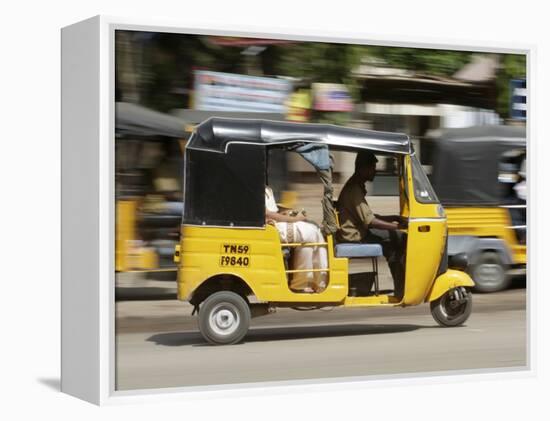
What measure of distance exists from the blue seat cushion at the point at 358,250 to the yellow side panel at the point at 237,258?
0.54 metres

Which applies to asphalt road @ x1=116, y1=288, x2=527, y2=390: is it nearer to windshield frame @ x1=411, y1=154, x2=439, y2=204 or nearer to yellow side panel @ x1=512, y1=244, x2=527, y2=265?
yellow side panel @ x1=512, y1=244, x2=527, y2=265

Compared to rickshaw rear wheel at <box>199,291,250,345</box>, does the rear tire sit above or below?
above

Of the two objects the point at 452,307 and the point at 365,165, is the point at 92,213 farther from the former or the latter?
the point at 452,307

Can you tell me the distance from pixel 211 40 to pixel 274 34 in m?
0.59

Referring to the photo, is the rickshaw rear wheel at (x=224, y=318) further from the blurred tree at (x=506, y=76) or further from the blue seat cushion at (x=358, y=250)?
the blurred tree at (x=506, y=76)

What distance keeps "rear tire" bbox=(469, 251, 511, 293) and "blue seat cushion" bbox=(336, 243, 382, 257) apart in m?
1.08

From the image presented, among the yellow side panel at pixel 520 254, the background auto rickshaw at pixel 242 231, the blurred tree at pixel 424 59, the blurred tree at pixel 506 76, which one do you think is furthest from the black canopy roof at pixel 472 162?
the background auto rickshaw at pixel 242 231

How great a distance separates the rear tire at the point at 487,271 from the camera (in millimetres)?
13688

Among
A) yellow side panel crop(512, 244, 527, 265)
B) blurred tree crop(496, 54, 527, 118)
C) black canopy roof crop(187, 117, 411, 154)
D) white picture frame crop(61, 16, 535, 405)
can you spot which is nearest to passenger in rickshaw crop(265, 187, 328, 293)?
black canopy roof crop(187, 117, 411, 154)

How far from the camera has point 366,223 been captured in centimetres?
1305

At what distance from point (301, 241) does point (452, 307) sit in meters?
1.72

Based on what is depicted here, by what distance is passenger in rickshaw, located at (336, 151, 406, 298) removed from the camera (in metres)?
12.9

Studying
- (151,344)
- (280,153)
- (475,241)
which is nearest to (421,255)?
(475,241)

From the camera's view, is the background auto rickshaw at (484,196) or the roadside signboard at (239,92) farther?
the background auto rickshaw at (484,196)
